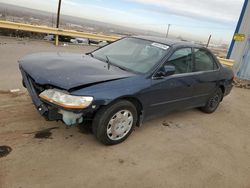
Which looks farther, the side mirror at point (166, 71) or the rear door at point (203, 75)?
the rear door at point (203, 75)

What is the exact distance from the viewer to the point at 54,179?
8.93 feet

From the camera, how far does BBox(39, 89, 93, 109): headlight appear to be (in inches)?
115

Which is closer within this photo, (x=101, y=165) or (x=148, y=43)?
(x=101, y=165)

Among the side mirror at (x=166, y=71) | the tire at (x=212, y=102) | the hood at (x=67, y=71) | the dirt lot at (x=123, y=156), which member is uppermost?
the side mirror at (x=166, y=71)

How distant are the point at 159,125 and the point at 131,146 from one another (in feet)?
3.52

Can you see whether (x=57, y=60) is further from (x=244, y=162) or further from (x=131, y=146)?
(x=244, y=162)

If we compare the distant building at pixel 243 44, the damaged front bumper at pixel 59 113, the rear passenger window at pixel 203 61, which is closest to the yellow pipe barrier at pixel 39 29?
the distant building at pixel 243 44

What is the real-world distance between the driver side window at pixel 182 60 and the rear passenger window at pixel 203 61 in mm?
232

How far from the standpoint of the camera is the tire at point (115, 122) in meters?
3.25

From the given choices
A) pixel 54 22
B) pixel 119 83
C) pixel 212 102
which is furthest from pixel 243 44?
pixel 54 22

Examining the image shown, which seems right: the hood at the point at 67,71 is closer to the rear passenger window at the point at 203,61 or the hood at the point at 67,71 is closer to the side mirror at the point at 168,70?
the side mirror at the point at 168,70

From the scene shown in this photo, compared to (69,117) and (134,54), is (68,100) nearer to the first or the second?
(69,117)

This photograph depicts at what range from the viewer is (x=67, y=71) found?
11.0ft

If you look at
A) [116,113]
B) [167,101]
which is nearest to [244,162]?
[167,101]
